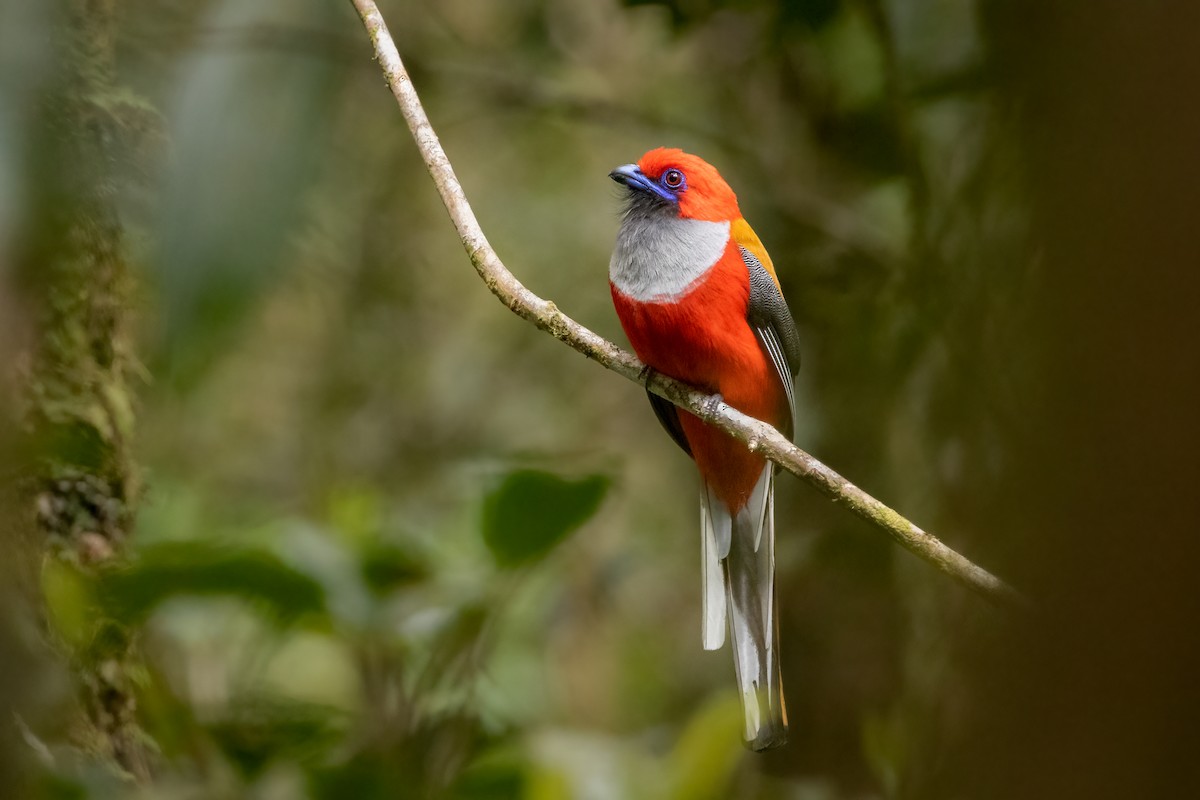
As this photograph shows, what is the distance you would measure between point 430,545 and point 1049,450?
102 inches

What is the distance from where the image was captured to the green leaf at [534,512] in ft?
7.54

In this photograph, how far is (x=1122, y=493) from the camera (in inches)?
23.1

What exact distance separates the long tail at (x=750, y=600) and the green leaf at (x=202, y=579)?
1049mm

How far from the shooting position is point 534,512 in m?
2.32

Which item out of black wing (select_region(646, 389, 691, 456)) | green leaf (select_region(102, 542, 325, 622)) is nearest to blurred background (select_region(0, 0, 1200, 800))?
green leaf (select_region(102, 542, 325, 622))

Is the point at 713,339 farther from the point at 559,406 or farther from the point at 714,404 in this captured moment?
the point at 559,406

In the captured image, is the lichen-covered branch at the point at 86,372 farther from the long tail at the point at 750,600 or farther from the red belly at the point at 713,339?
the long tail at the point at 750,600

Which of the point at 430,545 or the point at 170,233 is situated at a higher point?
the point at 170,233

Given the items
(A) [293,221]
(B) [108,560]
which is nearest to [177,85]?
(A) [293,221]

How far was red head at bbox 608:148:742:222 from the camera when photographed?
3057mm

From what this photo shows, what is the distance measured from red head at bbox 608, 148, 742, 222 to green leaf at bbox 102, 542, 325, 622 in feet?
4.51

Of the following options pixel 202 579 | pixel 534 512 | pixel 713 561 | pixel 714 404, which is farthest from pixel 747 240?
pixel 202 579

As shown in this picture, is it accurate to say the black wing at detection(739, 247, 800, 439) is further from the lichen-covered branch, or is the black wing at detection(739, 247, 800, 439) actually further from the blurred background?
the lichen-covered branch

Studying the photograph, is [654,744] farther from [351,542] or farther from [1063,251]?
[1063,251]
